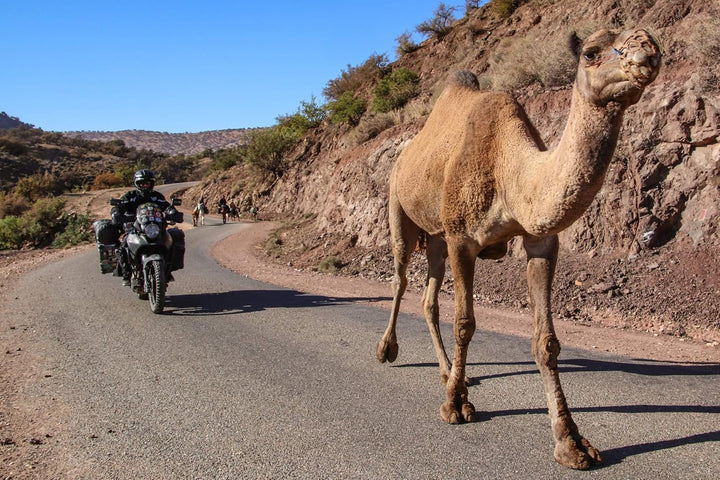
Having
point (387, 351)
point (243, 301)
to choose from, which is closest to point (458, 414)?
point (387, 351)

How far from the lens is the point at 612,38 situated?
130 inches

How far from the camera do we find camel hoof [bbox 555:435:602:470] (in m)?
3.73

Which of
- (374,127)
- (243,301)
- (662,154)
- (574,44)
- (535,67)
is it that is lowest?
(243,301)

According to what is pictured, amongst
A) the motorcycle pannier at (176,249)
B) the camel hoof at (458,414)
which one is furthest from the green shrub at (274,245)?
the camel hoof at (458,414)

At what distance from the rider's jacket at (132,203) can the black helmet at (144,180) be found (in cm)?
8

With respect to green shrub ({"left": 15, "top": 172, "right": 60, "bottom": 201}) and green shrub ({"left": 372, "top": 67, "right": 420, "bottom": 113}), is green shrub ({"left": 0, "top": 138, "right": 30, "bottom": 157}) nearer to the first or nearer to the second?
green shrub ({"left": 15, "top": 172, "right": 60, "bottom": 201})

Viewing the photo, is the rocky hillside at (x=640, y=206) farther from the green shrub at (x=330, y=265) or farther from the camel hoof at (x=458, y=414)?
the camel hoof at (x=458, y=414)

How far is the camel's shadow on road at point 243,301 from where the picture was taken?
9.59 m

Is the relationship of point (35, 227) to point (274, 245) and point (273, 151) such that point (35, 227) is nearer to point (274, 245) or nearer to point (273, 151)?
point (274, 245)

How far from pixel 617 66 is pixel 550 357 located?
6.52 feet

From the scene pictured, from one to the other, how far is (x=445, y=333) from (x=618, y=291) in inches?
147

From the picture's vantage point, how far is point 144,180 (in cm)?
1036

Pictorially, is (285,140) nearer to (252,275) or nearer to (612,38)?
(252,275)

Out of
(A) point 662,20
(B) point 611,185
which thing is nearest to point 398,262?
(B) point 611,185
